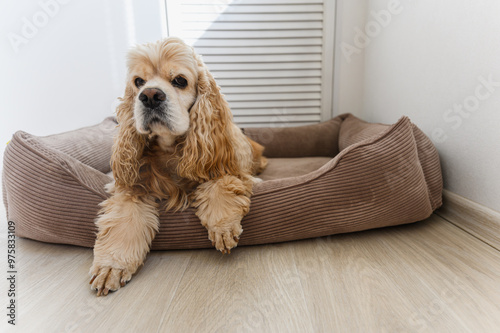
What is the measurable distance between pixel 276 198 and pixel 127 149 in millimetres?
749

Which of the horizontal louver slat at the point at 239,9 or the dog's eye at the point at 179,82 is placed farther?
the horizontal louver slat at the point at 239,9

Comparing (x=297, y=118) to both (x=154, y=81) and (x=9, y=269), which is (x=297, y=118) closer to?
(x=154, y=81)

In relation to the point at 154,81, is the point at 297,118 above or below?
below

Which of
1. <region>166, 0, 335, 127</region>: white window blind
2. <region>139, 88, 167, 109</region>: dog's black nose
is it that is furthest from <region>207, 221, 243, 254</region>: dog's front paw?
<region>166, 0, 335, 127</region>: white window blind

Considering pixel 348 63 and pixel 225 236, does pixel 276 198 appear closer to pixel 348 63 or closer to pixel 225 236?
Answer: pixel 225 236

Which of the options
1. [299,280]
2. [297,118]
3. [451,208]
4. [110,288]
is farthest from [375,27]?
[110,288]

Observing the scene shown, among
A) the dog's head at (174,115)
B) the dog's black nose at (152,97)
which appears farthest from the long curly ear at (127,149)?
the dog's black nose at (152,97)

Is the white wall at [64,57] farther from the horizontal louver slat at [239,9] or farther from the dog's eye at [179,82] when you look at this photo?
the dog's eye at [179,82]

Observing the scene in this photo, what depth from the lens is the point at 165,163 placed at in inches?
60.7

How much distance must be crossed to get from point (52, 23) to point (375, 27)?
293 centimetres

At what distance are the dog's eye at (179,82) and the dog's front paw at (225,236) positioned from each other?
2.20 feet

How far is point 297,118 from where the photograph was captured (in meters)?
3.27

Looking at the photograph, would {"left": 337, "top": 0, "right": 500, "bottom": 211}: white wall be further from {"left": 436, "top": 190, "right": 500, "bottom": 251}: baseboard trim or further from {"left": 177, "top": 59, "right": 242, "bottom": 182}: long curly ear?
{"left": 177, "top": 59, "right": 242, "bottom": 182}: long curly ear

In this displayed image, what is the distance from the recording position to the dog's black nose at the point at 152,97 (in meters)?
1.27
